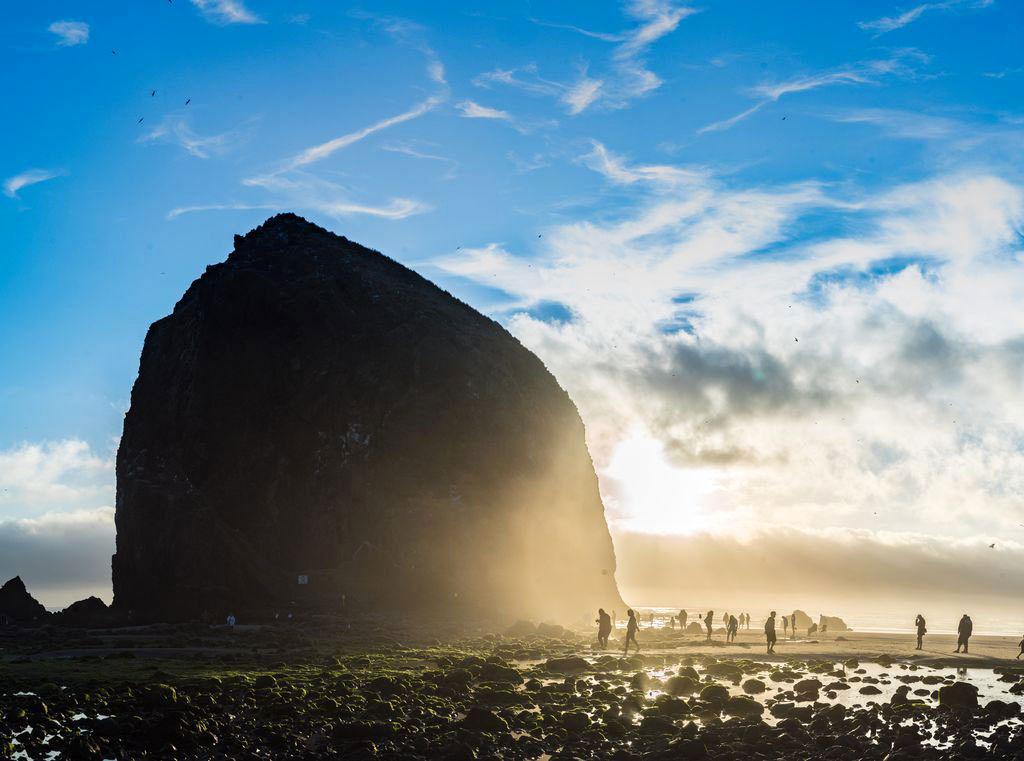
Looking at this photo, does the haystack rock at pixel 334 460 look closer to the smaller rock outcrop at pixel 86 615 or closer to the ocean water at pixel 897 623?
the smaller rock outcrop at pixel 86 615

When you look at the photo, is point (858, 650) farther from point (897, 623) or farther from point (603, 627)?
point (897, 623)

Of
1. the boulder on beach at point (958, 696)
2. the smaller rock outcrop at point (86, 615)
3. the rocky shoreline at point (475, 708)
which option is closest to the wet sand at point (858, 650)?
the rocky shoreline at point (475, 708)

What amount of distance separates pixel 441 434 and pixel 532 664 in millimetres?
42426

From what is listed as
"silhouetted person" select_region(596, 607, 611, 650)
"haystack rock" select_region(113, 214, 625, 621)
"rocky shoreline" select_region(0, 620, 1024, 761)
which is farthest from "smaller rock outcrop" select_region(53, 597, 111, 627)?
"silhouetted person" select_region(596, 607, 611, 650)

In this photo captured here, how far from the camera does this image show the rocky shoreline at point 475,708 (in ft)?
74.6

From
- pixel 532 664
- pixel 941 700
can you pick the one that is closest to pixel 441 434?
pixel 532 664

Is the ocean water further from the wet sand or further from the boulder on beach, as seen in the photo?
the boulder on beach

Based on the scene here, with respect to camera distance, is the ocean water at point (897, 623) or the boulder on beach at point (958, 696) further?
the ocean water at point (897, 623)

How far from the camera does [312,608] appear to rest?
6638cm

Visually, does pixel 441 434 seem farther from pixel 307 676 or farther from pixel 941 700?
pixel 941 700

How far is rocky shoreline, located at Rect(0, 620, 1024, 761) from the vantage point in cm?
2275

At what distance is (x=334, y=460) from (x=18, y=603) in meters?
27.9

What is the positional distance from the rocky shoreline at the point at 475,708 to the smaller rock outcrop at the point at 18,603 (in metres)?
34.5

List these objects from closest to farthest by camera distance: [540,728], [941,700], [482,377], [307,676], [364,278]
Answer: [540,728], [941,700], [307,676], [482,377], [364,278]
